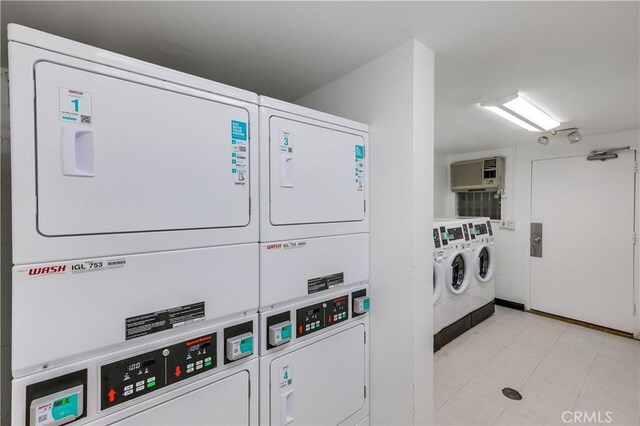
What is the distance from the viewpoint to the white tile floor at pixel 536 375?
219 cm

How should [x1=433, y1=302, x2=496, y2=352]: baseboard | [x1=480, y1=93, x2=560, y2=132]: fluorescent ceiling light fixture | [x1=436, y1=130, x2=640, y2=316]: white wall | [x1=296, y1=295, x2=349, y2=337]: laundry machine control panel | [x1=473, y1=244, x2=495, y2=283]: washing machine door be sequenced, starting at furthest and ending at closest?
1. [x1=436, y1=130, x2=640, y2=316]: white wall
2. [x1=473, y1=244, x2=495, y2=283]: washing machine door
3. [x1=433, y1=302, x2=496, y2=352]: baseboard
4. [x1=480, y1=93, x2=560, y2=132]: fluorescent ceiling light fixture
5. [x1=296, y1=295, x2=349, y2=337]: laundry machine control panel

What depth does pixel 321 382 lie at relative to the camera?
1.51 m

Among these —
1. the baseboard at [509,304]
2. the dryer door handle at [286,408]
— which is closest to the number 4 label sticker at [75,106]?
the dryer door handle at [286,408]

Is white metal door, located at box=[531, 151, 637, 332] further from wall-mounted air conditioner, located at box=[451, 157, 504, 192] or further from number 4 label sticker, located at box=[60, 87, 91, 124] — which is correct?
number 4 label sticker, located at box=[60, 87, 91, 124]

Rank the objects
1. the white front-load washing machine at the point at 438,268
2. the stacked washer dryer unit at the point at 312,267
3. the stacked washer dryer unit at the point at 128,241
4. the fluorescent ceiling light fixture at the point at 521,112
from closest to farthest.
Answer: the stacked washer dryer unit at the point at 128,241, the stacked washer dryer unit at the point at 312,267, the fluorescent ceiling light fixture at the point at 521,112, the white front-load washing machine at the point at 438,268

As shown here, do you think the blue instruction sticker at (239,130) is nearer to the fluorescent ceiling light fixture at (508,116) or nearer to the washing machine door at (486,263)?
the fluorescent ceiling light fixture at (508,116)

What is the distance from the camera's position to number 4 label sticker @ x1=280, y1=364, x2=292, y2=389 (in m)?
1.35

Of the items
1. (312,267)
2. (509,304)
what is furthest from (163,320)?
(509,304)

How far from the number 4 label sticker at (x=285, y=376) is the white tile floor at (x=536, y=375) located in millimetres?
1445

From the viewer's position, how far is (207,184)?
3.74 feet

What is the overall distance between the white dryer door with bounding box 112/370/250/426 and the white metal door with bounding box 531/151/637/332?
4.37 meters

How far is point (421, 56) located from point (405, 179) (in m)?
0.66

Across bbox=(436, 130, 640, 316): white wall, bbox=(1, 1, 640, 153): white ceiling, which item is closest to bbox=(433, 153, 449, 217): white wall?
bbox=(436, 130, 640, 316): white wall

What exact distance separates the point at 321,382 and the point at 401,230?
0.91m
